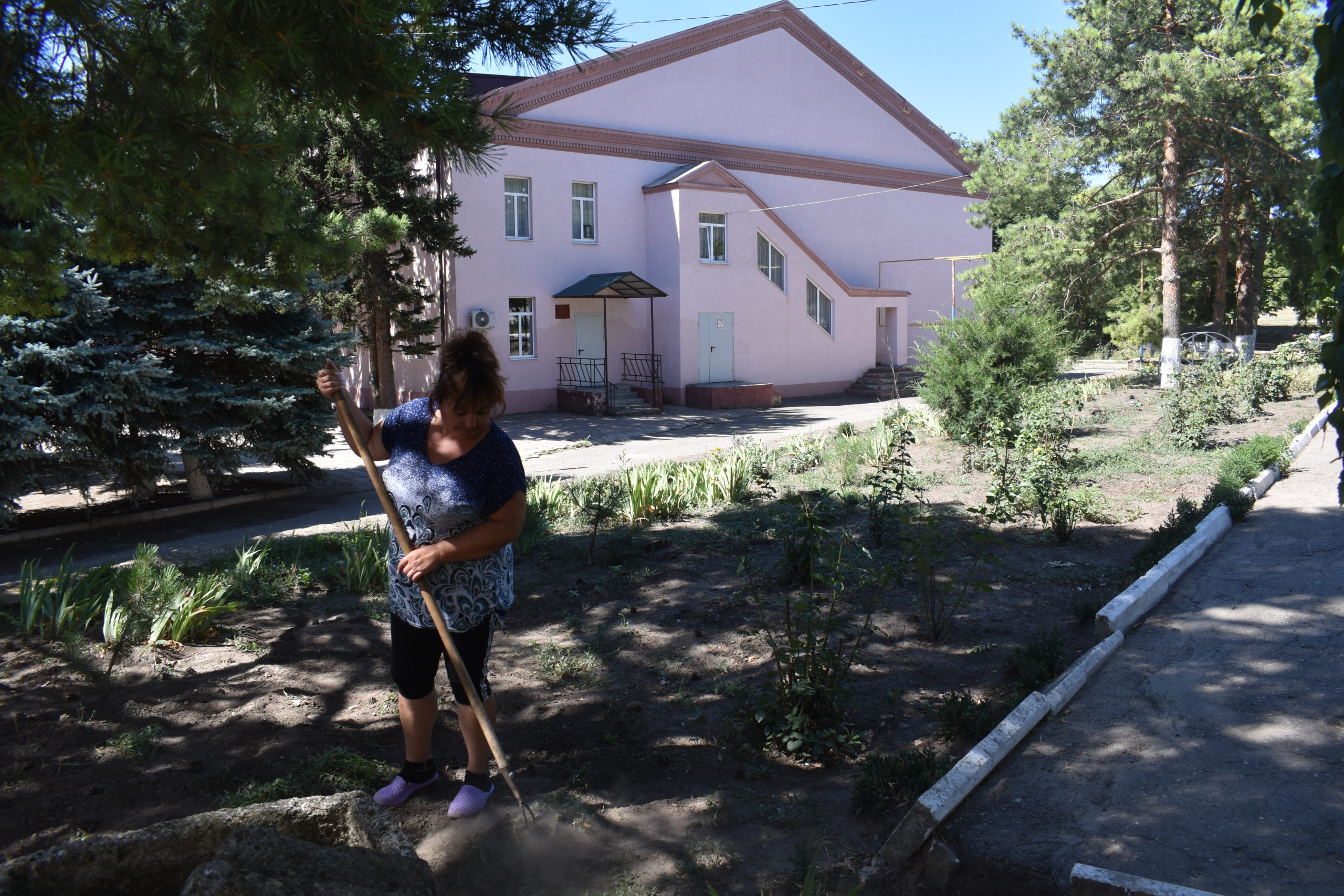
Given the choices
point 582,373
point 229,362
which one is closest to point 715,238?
point 582,373

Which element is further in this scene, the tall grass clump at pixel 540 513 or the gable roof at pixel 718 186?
the gable roof at pixel 718 186

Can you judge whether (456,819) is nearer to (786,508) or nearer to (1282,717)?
(1282,717)

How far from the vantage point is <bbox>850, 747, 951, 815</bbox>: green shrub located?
11.3 feet

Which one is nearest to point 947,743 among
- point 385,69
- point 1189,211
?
point 385,69

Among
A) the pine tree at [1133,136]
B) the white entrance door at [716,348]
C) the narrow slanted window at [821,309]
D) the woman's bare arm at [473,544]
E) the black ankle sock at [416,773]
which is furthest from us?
the narrow slanted window at [821,309]

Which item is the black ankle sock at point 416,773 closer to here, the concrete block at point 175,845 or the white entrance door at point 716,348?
the concrete block at point 175,845

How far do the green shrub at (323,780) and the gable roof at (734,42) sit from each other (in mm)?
15349

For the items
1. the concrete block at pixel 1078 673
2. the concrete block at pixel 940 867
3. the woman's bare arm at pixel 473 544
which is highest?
the woman's bare arm at pixel 473 544

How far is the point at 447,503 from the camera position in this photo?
3.33 metres

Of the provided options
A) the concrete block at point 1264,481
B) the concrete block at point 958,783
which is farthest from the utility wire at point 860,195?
the concrete block at point 958,783

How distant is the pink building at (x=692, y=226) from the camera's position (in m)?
20.9

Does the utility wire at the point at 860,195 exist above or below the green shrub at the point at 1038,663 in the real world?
above

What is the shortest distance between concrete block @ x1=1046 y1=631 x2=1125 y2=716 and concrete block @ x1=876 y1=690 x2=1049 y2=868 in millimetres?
105

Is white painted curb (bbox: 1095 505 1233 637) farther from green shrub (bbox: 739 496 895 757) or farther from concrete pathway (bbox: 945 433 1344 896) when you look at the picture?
green shrub (bbox: 739 496 895 757)
